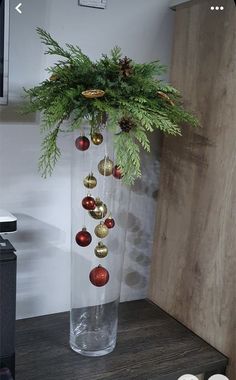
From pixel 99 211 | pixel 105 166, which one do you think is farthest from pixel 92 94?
pixel 99 211

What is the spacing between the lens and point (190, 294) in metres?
1.50

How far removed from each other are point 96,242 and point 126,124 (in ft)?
1.29

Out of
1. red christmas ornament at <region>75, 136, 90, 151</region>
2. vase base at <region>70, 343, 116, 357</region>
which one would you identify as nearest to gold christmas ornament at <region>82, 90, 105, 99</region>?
red christmas ornament at <region>75, 136, 90, 151</region>

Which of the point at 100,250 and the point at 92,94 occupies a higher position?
the point at 92,94

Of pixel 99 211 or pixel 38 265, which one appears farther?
pixel 38 265

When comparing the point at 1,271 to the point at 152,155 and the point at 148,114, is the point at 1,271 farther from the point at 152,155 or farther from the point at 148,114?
the point at 152,155

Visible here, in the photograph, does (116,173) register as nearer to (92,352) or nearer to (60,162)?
(60,162)

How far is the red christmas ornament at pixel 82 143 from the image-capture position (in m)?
1.20

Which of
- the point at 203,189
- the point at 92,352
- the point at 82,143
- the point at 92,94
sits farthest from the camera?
the point at 203,189

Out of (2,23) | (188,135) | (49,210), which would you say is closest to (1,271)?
(49,210)

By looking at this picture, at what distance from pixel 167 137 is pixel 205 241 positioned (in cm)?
39

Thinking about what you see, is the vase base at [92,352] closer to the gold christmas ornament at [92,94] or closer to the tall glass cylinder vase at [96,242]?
the tall glass cylinder vase at [96,242]

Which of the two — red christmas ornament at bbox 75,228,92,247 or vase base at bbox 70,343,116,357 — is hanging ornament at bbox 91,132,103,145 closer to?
red christmas ornament at bbox 75,228,92,247

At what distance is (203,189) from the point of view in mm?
1437
